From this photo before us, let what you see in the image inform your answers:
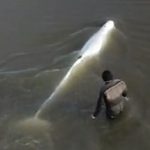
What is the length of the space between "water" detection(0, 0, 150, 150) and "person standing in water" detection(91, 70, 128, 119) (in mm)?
502

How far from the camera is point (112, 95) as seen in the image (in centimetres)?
1166

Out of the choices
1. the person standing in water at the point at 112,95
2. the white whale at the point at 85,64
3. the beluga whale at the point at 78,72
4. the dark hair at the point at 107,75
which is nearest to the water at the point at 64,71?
the beluga whale at the point at 78,72

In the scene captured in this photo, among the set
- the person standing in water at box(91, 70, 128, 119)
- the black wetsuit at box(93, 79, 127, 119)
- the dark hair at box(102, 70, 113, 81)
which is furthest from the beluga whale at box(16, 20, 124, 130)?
the dark hair at box(102, 70, 113, 81)

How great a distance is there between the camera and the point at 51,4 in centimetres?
1933

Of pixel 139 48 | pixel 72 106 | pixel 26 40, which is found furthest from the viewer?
pixel 26 40

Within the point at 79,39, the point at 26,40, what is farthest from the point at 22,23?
the point at 79,39

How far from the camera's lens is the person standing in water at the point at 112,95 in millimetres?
11625

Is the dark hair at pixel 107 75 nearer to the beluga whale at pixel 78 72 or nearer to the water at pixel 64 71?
the water at pixel 64 71

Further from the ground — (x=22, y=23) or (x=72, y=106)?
(x=22, y=23)

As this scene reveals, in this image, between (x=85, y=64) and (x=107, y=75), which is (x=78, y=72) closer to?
(x=85, y=64)

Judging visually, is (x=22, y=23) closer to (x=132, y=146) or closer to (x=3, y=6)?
(x=3, y=6)

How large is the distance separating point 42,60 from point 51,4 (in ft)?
14.7

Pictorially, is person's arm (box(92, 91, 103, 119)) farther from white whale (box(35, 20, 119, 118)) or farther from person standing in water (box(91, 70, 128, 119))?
→ white whale (box(35, 20, 119, 118))

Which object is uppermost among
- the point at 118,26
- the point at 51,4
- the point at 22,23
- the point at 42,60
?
the point at 51,4
